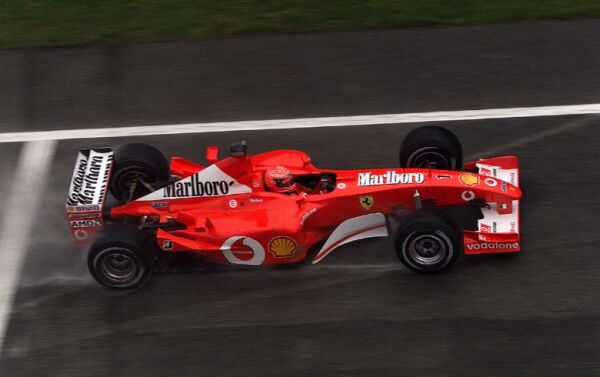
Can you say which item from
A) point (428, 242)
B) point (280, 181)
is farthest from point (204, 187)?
point (428, 242)

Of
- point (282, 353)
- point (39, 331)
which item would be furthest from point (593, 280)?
point (39, 331)

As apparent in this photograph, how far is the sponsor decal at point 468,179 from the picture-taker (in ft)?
32.2

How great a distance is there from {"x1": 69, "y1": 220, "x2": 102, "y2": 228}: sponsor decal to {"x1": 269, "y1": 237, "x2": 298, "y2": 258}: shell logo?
6.04 ft

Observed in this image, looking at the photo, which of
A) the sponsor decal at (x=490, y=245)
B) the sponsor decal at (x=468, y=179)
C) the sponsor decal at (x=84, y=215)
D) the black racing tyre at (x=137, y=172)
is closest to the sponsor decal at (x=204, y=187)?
the black racing tyre at (x=137, y=172)

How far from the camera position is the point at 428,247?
31.1 feet

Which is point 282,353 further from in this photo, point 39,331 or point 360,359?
point 39,331

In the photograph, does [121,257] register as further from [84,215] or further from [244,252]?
[244,252]

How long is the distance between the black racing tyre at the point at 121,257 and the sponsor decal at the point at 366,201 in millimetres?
2179

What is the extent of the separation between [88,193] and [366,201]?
2902 millimetres

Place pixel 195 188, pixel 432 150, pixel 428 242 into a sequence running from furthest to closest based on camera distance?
pixel 432 150, pixel 195 188, pixel 428 242

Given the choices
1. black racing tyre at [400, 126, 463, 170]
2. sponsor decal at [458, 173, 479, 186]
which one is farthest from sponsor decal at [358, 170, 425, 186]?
black racing tyre at [400, 126, 463, 170]

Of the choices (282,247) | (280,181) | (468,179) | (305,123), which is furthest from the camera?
(305,123)

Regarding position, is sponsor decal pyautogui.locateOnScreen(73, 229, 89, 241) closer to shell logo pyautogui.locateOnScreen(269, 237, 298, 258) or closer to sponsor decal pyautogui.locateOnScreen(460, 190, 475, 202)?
shell logo pyautogui.locateOnScreen(269, 237, 298, 258)

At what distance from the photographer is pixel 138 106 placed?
1314cm
